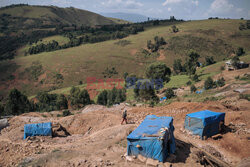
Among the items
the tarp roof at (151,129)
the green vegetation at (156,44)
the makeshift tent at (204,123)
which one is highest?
the green vegetation at (156,44)

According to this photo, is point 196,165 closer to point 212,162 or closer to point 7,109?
point 212,162

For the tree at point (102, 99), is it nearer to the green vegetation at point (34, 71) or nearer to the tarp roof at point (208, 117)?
the tarp roof at point (208, 117)

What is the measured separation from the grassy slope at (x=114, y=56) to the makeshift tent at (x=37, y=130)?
49.8m

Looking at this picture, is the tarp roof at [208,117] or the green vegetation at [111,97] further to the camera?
the green vegetation at [111,97]

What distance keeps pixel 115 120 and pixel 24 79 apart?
63961mm

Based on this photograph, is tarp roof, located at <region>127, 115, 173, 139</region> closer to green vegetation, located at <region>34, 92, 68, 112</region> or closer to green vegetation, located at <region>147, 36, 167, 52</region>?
green vegetation, located at <region>34, 92, 68, 112</region>

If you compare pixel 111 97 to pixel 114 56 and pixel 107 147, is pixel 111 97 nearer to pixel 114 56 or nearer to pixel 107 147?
pixel 107 147

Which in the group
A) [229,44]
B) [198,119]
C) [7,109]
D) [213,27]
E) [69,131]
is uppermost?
[213,27]

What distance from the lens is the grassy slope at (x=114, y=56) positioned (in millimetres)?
70375

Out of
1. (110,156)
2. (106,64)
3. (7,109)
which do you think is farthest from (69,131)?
(106,64)

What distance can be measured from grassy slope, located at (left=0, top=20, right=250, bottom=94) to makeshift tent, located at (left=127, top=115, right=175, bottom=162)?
2278 inches

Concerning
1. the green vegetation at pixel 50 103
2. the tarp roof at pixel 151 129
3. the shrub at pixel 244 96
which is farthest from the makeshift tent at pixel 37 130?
the green vegetation at pixel 50 103

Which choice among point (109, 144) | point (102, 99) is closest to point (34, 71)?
point (102, 99)

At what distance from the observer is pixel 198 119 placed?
42.1 ft
